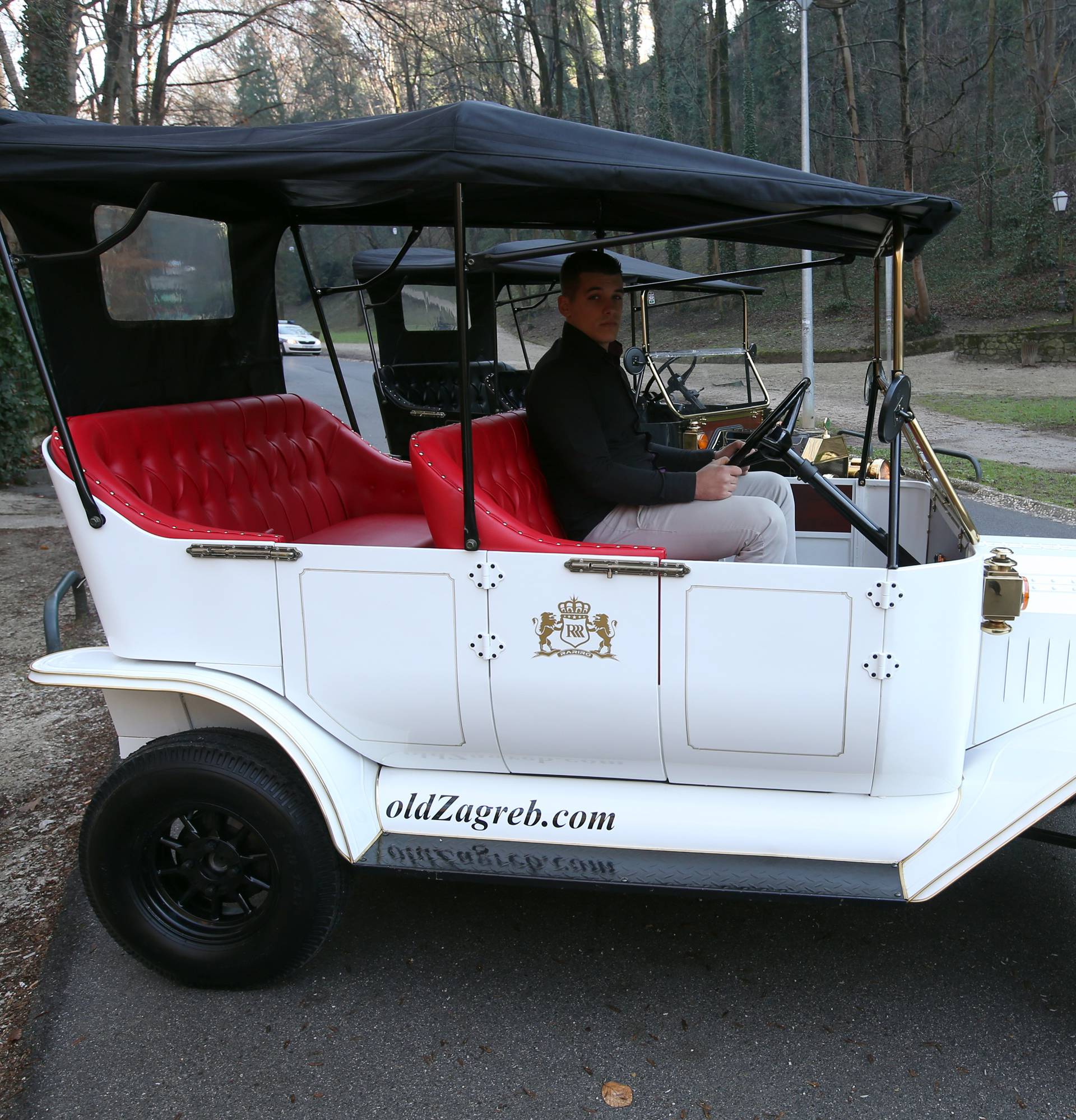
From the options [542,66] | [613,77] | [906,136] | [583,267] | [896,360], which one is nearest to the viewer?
[896,360]

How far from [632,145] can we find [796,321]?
30.2 m

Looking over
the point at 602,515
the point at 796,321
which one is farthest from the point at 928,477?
the point at 796,321

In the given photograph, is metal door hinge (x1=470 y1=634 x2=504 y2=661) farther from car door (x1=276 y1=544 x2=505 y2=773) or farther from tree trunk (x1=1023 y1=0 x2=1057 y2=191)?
tree trunk (x1=1023 y1=0 x2=1057 y2=191)

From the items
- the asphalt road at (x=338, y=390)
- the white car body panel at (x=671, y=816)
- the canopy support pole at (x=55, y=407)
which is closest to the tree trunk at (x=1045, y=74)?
the asphalt road at (x=338, y=390)

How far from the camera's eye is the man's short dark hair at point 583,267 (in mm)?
3314

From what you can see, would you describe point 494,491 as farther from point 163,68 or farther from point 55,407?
point 163,68

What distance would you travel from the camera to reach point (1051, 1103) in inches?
91.4

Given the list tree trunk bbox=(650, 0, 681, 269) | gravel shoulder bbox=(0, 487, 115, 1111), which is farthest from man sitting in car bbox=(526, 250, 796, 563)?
tree trunk bbox=(650, 0, 681, 269)

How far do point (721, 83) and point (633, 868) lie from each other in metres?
34.6

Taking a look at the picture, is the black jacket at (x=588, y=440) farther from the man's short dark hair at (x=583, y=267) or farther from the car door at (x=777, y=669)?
the car door at (x=777, y=669)

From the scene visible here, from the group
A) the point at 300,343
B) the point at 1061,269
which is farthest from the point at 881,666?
the point at 300,343

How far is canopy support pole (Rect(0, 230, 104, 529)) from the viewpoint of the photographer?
8.82 feet

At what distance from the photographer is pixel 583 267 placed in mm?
3324

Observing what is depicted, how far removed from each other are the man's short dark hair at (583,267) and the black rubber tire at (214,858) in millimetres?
1782
